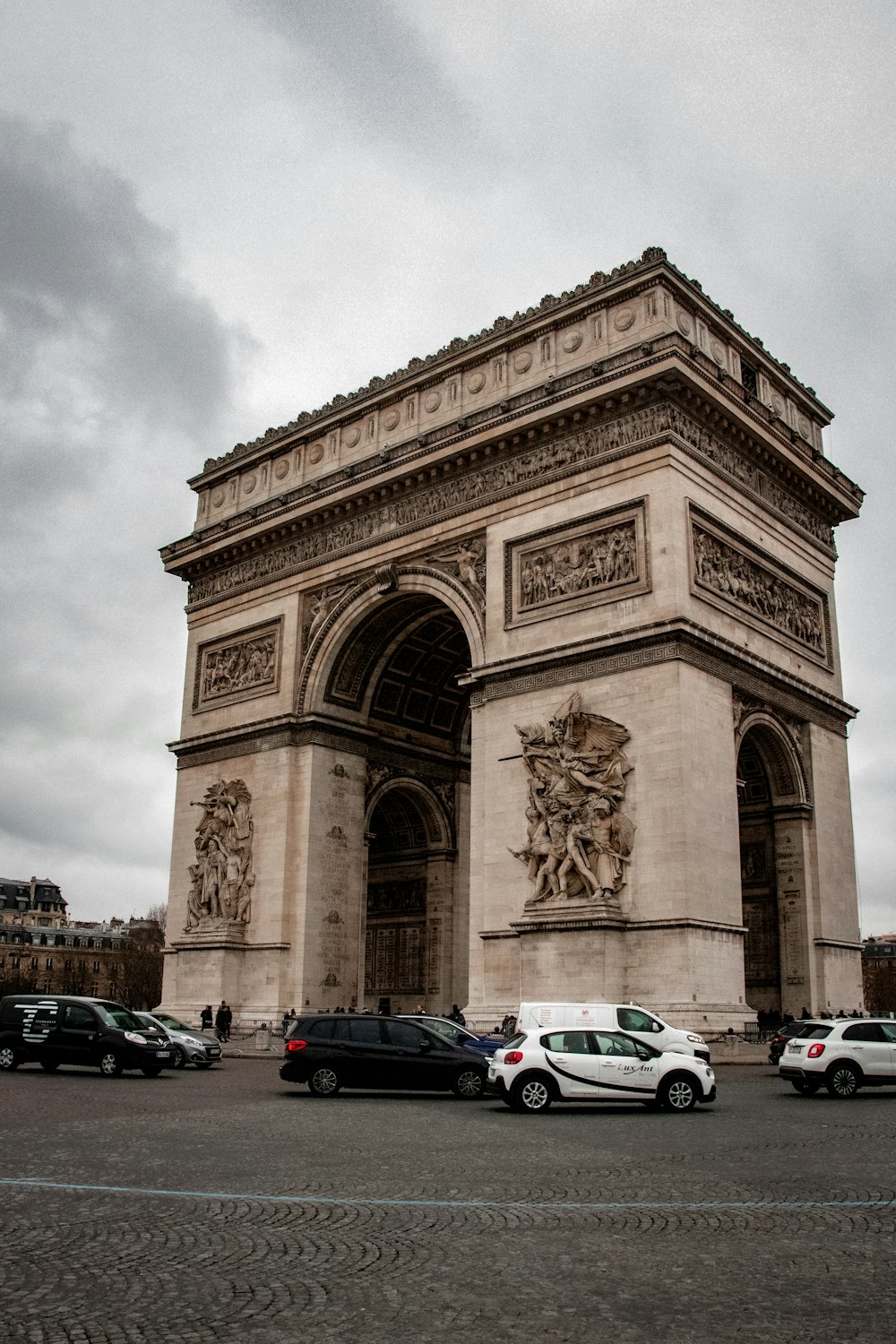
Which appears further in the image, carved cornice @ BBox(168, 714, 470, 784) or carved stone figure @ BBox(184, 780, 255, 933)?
carved cornice @ BBox(168, 714, 470, 784)

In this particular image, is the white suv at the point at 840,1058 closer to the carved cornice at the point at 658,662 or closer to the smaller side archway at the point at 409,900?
the carved cornice at the point at 658,662

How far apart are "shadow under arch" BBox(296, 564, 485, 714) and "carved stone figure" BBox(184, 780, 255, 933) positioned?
11.0ft

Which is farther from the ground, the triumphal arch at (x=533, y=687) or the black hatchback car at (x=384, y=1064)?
the triumphal arch at (x=533, y=687)

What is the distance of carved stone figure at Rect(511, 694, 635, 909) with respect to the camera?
84.6 feet

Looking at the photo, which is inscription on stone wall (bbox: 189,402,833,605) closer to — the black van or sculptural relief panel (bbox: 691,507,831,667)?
sculptural relief panel (bbox: 691,507,831,667)

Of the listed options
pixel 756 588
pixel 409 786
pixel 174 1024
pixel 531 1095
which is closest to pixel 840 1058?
pixel 531 1095

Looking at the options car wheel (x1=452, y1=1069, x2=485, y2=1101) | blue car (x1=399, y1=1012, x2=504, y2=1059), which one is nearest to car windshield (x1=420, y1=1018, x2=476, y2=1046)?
blue car (x1=399, y1=1012, x2=504, y2=1059)

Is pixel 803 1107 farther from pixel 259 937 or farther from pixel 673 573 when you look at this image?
pixel 259 937

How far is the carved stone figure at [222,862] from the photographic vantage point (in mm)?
33656

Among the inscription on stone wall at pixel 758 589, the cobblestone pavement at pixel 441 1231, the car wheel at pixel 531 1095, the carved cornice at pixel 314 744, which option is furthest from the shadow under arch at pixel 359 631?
the cobblestone pavement at pixel 441 1231

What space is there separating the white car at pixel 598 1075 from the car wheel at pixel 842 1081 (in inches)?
115

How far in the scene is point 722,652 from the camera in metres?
27.1

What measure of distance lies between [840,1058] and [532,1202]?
36.1ft

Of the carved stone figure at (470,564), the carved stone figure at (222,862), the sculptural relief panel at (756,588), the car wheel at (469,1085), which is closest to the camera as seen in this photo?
the car wheel at (469,1085)
